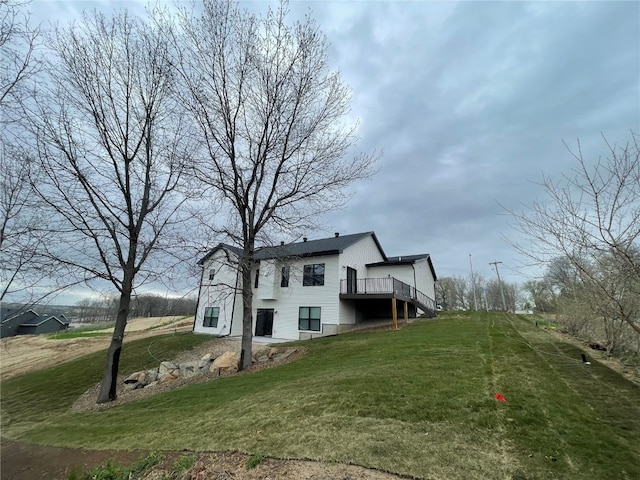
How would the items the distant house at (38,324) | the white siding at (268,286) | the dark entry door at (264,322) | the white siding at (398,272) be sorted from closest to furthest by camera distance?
the white siding at (268,286) → the dark entry door at (264,322) → the white siding at (398,272) → the distant house at (38,324)

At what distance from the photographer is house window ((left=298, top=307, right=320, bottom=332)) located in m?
18.4

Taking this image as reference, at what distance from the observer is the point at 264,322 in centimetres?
2080

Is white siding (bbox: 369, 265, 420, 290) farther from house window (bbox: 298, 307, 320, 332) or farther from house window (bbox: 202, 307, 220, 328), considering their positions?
house window (bbox: 202, 307, 220, 328)

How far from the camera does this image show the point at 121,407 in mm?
8867

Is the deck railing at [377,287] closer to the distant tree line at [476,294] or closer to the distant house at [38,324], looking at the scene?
the distant tree line at [476,294]

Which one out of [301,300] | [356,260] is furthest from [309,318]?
[356,260]

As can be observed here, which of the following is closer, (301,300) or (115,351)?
(115,351)

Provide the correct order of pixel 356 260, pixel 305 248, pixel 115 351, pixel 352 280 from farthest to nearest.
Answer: pixel 305 248 < pixel 356 260 < pixel 352 280 < pixel 115 351

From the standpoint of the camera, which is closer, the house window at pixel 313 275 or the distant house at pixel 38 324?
the house window at pixel 313 275

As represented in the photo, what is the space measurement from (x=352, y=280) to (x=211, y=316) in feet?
38.7

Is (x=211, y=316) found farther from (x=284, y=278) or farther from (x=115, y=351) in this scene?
(x=115, y=351)

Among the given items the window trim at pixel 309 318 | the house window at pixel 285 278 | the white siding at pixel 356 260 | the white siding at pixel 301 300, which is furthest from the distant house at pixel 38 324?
the white siding at pixel 356 260

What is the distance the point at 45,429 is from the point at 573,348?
16.0m

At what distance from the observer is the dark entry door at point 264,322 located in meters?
20.6
